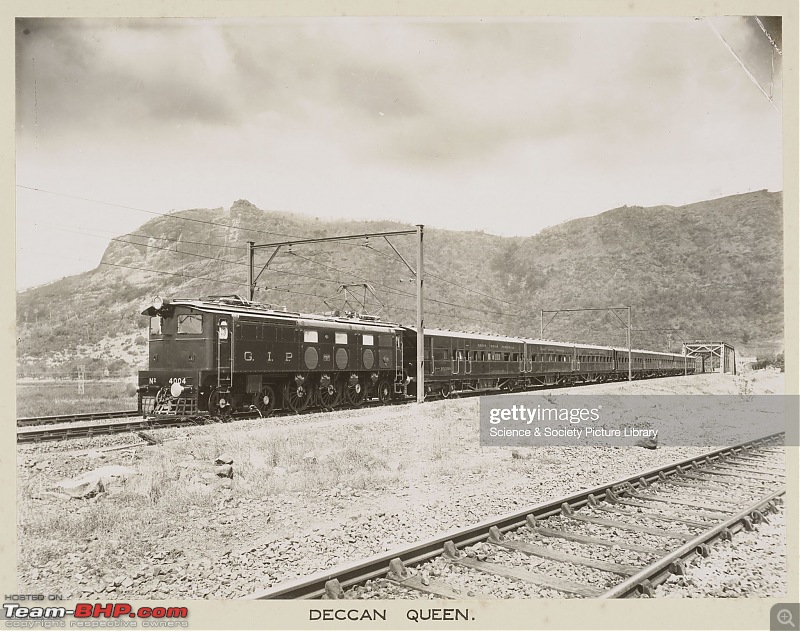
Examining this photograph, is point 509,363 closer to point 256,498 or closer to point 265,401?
point 265,401

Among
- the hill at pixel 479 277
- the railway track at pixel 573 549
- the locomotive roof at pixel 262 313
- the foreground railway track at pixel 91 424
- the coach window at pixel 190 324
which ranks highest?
the hill at pixel 479 277

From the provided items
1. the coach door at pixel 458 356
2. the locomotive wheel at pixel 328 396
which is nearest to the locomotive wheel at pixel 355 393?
the locomotive wheel at pixel 328 396

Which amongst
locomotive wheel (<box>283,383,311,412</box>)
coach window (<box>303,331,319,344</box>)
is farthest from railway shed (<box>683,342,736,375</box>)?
locomotive wheel (<box>283,383,311,412</box>)

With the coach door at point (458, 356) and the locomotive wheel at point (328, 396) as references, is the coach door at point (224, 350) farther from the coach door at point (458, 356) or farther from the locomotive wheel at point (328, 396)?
the coach door at point (458, 356)

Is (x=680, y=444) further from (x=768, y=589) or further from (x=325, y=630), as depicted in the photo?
(x=325, y=630)

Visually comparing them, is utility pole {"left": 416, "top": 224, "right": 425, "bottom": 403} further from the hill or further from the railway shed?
the railway shed

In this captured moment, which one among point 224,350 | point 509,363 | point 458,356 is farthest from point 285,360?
point 509,363
